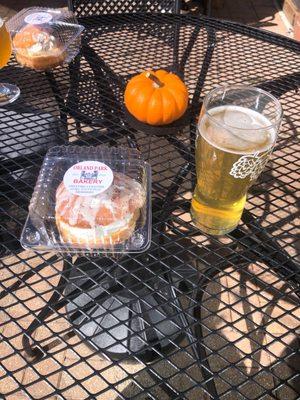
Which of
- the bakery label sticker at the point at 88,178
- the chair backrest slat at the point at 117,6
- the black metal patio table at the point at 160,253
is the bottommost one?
the black metal patio table at the point at 160,253

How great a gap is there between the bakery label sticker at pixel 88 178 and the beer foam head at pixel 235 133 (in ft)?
0.70

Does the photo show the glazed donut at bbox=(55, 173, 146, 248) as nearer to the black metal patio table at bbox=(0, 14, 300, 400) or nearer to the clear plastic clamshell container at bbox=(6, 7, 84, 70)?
the black metal patio table at bbox=(0, 14, 300, 400)

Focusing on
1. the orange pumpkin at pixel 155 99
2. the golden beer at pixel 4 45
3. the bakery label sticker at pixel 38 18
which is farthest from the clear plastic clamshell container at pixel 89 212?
the bakery label sticker at pixel 38 18

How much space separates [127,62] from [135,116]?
410mm

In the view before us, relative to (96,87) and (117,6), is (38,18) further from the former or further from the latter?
(117,6)

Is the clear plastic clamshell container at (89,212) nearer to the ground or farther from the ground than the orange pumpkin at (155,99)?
nearer to the ground

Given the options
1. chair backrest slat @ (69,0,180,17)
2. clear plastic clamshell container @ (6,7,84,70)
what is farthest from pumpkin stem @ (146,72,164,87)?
chair backrest slat @ (69,0,180,17)

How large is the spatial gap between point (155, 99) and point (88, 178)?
1.13ft

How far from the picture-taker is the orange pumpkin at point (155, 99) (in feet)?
3.36

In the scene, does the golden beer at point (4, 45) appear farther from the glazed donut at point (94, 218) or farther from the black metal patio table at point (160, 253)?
the glazed donut at point (94, 218)

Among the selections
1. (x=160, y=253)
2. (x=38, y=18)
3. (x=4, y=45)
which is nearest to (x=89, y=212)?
(x=160, y=253)

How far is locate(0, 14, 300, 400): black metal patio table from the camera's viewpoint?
0.70 m

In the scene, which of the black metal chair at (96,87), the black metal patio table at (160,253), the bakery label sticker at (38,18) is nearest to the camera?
the black metal patio table at (160,253)

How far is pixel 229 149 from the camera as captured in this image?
0.73 metres
